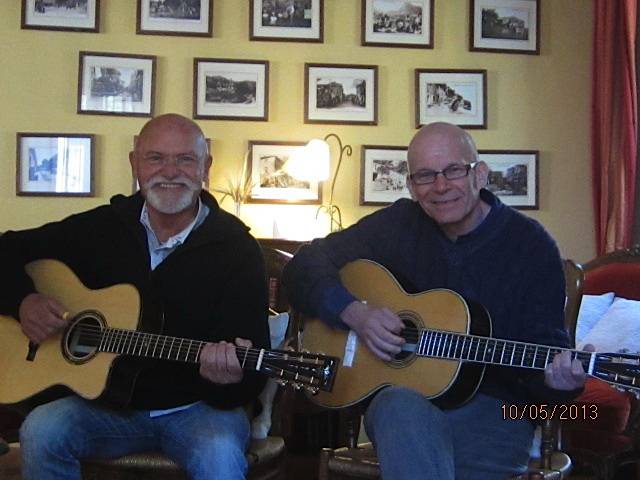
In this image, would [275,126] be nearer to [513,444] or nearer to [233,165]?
[233,165]

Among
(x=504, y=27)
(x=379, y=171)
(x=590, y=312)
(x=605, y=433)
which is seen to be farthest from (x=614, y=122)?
(x=605, y=433)

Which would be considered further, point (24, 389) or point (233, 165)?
point (233, 165)

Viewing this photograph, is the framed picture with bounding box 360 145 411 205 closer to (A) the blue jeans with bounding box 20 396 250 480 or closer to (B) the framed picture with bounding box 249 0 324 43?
(B) the framed picture with bounding box 249 0 324 43

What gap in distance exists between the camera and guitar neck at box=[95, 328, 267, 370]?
1.82 metres

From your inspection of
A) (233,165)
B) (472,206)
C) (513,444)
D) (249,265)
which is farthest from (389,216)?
(233,165)

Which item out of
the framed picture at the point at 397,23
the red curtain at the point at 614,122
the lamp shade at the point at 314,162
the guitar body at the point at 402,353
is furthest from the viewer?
the framed picture at the point at 397,23

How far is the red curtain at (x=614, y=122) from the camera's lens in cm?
370

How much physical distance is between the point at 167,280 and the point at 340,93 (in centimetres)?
231

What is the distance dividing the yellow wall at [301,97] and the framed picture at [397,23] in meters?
0.04

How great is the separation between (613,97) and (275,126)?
1.69 meters

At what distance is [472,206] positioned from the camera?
1951 mm

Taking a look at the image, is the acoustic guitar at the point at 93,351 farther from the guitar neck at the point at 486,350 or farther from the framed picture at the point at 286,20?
the framed picture at the point at 286,20
